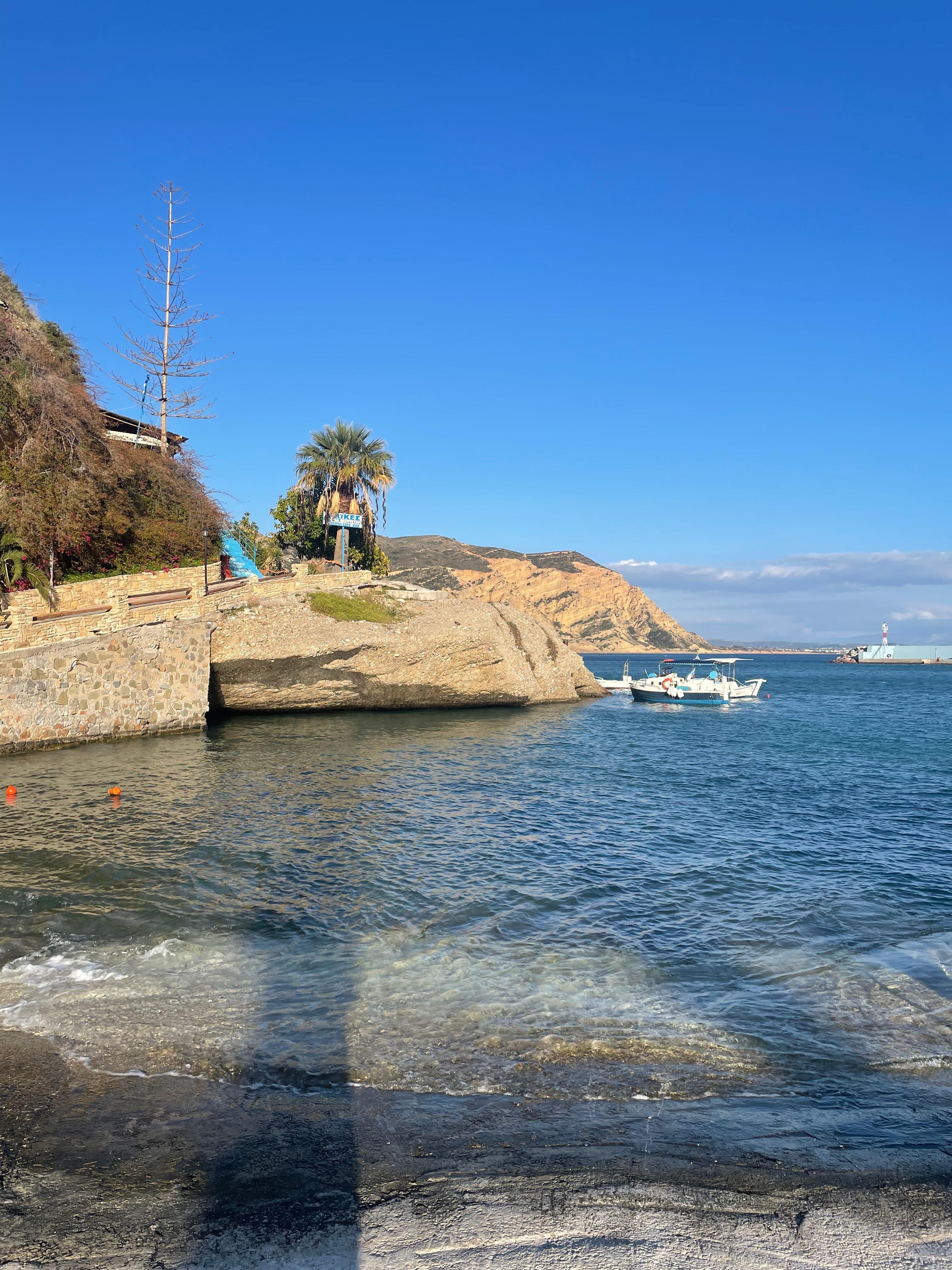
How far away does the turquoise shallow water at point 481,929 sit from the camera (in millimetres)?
6316

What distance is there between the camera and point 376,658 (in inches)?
1241

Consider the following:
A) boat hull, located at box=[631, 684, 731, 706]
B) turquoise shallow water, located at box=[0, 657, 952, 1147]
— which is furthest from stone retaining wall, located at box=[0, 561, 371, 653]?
boat hull, located at box=[631, 684, 731, 706]

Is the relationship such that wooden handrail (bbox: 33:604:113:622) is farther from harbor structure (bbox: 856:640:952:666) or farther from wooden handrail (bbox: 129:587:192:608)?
harbor structure (bbox: 856:640:952:666)

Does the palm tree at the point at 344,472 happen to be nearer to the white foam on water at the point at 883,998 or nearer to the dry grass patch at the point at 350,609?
the dry grass patch at the point at 350,609

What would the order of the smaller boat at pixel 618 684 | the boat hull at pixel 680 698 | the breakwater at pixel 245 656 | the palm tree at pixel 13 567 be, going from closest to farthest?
1. the breakwater at pixel 245 656
2. the palm tree at pixel 13 567
3. the boat hull at pixel 680 698
4. the smaller boat at pixel 618 684

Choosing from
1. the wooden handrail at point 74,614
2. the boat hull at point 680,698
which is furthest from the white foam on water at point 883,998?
the boat hull at point 680,698

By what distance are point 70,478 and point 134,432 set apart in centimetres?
1644

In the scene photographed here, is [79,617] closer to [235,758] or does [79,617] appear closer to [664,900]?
[235,758]

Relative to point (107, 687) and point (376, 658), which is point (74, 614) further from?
point (376, 658)

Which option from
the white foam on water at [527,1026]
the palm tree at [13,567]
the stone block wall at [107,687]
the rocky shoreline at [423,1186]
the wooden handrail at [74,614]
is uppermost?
the palm tree at [13,567]

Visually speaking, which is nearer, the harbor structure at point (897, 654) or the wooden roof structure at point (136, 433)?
the wooden roof structure at point (136, 433)

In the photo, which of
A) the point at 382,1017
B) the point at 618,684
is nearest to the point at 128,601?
the point at 382,1017

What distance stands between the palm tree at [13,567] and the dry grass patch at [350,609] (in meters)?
9.74

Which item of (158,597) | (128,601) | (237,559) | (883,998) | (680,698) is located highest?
(237,559)
